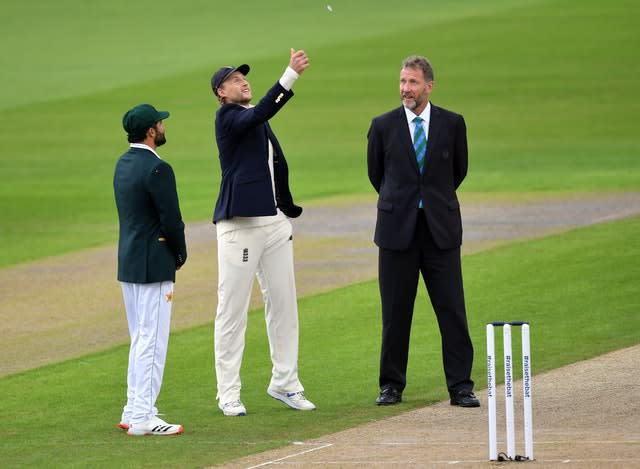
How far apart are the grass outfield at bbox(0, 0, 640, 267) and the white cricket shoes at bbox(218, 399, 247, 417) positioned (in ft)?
33.7

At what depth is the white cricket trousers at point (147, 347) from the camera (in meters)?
10.3

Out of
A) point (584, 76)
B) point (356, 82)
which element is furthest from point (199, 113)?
point (584, 76)

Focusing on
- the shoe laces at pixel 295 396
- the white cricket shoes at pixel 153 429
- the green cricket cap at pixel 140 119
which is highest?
the green cricket cap at pixel 140 119

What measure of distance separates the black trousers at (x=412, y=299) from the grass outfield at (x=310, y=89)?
10375 mm

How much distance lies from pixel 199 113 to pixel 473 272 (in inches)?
953

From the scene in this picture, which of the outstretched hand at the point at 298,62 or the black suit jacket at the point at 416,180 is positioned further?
the black suit jacket at the point at 416,180

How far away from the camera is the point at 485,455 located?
8992mm

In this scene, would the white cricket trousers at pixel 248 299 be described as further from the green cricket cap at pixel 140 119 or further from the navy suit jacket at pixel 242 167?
the green cricket cap at pixel 140 119

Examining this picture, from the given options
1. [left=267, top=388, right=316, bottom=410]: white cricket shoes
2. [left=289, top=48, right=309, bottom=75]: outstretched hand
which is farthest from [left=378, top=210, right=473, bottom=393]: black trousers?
[left=289, top=48, right=309, bottom=75]: outstretched hand

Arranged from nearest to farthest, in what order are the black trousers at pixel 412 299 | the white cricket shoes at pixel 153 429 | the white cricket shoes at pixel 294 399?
the white cricket shoes at pixel 153 429 → the white cricket shoes at pixel 294 399 → the black trousers at pixel 412 299

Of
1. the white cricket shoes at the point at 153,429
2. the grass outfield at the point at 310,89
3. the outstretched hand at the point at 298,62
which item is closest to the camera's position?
the white cricket shoes at the point at 153,429

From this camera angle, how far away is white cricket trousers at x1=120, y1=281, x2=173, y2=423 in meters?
10.3

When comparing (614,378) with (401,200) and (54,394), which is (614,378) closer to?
(401,200)

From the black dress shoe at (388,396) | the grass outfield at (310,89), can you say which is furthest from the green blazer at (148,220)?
the grass outfield at (310,89)
